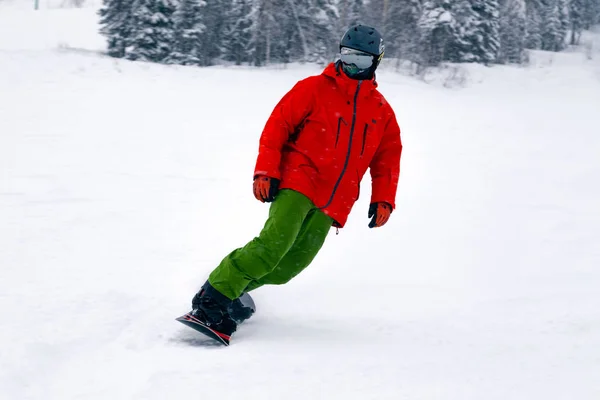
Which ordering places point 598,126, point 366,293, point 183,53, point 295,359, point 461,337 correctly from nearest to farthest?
point 295,359
point 461,337
point 366,293
point 598,126
point 183,53

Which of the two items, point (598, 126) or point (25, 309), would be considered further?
point (598, 126)

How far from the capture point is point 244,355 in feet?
9.02

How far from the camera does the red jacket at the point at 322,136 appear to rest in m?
3.14

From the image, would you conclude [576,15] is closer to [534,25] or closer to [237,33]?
[534,25]

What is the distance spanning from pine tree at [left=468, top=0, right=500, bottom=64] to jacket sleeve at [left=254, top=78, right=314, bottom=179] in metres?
35.3

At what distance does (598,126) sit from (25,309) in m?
12.4

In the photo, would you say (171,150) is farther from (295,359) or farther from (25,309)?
(295,359)

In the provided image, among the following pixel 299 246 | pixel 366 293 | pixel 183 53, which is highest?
pixel 183 53

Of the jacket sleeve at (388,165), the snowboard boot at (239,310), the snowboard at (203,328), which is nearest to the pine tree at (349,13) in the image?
the jacket sleeve at (388,165)

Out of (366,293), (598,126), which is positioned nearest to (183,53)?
(598,126)

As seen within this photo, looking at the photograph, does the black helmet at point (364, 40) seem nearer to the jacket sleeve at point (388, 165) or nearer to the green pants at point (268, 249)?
the jacket sleeve at point (388, 165)

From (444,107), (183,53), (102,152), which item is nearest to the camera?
(102,152)

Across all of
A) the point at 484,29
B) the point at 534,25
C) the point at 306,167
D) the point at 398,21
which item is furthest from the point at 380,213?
the point at 534,25

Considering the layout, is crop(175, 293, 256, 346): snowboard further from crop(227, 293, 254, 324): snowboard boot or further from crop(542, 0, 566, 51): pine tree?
crop(542, 0, 566, 51): pine tree
